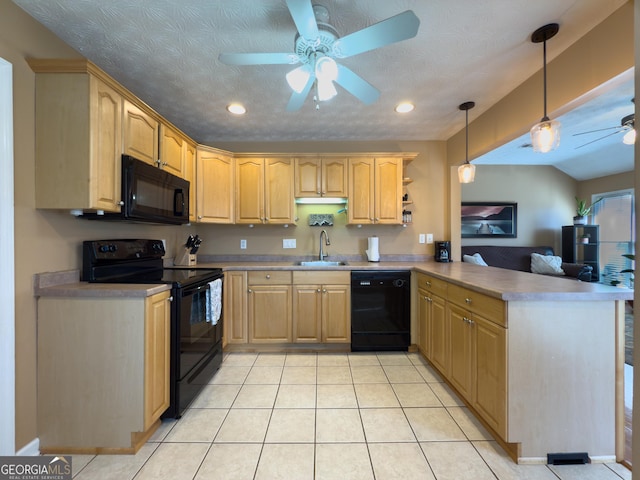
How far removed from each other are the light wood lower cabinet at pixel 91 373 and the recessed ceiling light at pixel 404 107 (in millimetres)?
2492

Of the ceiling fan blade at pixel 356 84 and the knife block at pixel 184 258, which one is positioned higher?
the ceiling fan blade at pixel 356 84

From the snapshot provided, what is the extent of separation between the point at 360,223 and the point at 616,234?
544cm

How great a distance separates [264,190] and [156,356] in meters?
1.95

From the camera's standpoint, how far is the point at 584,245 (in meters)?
5.01

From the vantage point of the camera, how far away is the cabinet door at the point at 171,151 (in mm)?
2127

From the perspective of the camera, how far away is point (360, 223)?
9.93ft

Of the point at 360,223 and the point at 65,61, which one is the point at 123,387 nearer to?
the point at 65,61

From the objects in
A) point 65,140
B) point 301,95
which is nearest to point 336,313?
point 301,95

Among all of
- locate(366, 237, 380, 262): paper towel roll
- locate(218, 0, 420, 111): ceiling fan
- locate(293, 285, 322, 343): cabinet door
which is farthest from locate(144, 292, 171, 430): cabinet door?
locate(366, 237, 380, 262): paper towel roll

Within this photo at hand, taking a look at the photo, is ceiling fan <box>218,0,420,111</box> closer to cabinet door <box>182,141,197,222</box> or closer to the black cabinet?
cabinet door <box>182,141,197,222</box>

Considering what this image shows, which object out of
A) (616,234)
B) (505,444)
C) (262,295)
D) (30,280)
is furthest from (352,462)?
(616,234)

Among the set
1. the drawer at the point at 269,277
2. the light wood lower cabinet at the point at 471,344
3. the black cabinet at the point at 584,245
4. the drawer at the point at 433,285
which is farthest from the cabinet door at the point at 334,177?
the black cabinet at the point at 584,245

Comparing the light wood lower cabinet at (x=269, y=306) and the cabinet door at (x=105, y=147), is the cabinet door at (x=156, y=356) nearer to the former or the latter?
the cabinet door at (x=105, y=147)

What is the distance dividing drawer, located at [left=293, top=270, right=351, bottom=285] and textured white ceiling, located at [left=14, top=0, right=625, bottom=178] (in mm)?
1574
